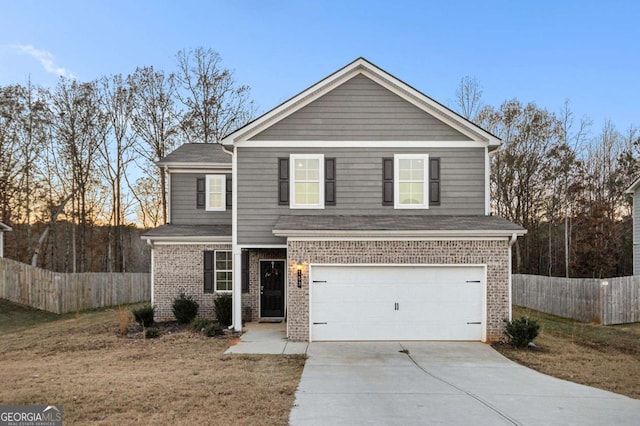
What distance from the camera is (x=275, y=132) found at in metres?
14.2

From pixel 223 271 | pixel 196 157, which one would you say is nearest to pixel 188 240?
pixel 223 271

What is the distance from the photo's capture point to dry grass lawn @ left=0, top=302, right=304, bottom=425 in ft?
22.1

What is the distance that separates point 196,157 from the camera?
17859 millimetres

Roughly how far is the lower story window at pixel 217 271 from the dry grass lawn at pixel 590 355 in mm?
8911

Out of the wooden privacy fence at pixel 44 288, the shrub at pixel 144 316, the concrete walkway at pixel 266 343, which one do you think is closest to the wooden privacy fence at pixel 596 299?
the concrete walkway at pixel 266 343

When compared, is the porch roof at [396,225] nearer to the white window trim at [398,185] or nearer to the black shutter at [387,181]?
the white window trim at [398,185]

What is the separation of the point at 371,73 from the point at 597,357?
384 inches

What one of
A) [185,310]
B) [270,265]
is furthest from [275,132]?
[185,310]

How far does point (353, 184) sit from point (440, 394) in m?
7.51

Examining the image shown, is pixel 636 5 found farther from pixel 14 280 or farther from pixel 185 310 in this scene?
pixel 14 280

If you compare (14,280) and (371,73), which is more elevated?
(371,73)

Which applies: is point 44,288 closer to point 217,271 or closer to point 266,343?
point 217,271

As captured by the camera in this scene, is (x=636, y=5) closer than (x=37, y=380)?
No

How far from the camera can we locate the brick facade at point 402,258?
12656 mm
